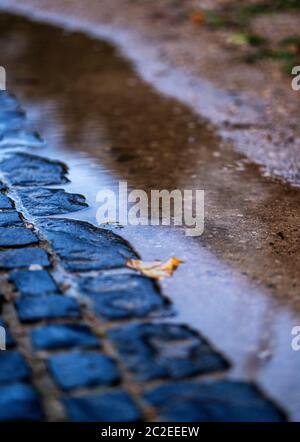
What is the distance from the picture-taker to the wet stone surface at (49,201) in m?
3.51

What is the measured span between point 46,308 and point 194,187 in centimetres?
176

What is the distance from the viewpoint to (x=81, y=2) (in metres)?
12.5

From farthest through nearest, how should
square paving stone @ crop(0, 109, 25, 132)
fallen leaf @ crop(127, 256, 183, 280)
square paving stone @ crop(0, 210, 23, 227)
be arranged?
square paving stone @ crop(0, 109, 25, 132)
square paving stone @ crop(0, 210, 23, 227)
fallen leaf @ crop(127, 256, 183, 280)

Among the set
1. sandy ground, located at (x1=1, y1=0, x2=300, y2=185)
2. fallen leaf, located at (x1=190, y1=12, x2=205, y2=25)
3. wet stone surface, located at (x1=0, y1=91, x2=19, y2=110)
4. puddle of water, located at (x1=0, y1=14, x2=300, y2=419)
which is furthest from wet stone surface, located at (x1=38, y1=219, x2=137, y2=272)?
fallen leaf, located at (x1=190, y1=12, x2=205, y2=25)

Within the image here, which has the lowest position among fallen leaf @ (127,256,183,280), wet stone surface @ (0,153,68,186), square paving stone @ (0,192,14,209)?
fallen leaf @ (127,256,183,280)

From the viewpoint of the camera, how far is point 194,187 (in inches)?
157

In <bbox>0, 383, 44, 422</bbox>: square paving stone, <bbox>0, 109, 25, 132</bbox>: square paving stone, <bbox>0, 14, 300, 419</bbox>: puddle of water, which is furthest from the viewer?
<bbox>0, 109, 25, 132</bbox>: square paving stone

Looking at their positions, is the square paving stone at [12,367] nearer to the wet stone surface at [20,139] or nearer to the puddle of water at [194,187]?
the puddle of water at [194,187]

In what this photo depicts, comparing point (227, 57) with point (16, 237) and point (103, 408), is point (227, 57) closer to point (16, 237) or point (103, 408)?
point (16, 237)

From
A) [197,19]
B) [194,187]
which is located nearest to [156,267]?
[194,187]

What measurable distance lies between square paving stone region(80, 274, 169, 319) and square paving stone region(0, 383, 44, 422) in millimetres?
535

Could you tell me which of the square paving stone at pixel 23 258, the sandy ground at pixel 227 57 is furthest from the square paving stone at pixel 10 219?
the sandy ground at pixel 227 57

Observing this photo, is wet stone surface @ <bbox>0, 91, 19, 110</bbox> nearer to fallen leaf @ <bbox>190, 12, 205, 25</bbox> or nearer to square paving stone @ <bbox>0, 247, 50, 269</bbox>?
square paving stone @ <bbox>0, 247, 50, 269</bbox>

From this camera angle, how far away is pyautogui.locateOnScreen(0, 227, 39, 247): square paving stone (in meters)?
3.04
